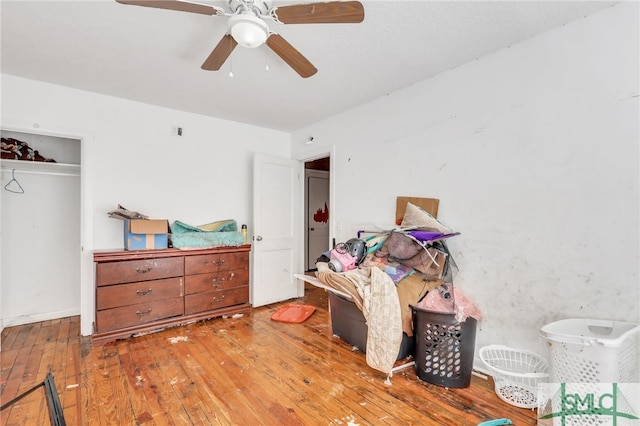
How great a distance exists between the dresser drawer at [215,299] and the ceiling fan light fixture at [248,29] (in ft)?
8.65

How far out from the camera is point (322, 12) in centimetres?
146

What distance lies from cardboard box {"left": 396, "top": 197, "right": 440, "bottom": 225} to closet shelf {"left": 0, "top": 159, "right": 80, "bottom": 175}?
352cm

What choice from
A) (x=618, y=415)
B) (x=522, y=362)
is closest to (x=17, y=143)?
(x=522, y=362)

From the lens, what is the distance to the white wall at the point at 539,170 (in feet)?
5.64

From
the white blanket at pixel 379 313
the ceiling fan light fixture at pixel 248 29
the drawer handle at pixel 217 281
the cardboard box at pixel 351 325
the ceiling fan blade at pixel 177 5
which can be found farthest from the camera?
the drawer handle at pixel 217 281

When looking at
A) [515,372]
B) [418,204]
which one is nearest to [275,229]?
[418,204]

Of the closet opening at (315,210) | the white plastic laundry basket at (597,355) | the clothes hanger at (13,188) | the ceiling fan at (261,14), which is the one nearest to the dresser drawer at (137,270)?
the clothes hanger at (13,188)

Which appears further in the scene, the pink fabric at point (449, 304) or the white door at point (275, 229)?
the white door at point (275, 229)

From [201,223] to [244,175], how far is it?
2.86 feet

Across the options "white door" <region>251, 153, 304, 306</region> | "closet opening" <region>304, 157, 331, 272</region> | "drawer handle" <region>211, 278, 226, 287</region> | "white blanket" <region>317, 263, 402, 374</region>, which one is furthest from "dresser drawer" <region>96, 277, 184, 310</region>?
"closet opening" <region>304, 157, 331, 272</region>

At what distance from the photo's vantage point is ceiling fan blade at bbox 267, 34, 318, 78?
173 centimetres

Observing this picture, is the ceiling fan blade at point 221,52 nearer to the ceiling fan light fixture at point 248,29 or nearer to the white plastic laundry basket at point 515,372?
the ceiling fan light fixture at point 248,29

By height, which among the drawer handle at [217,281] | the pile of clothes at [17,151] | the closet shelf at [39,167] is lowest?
the drawer handle at [217,281]

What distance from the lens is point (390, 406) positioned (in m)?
1.83
